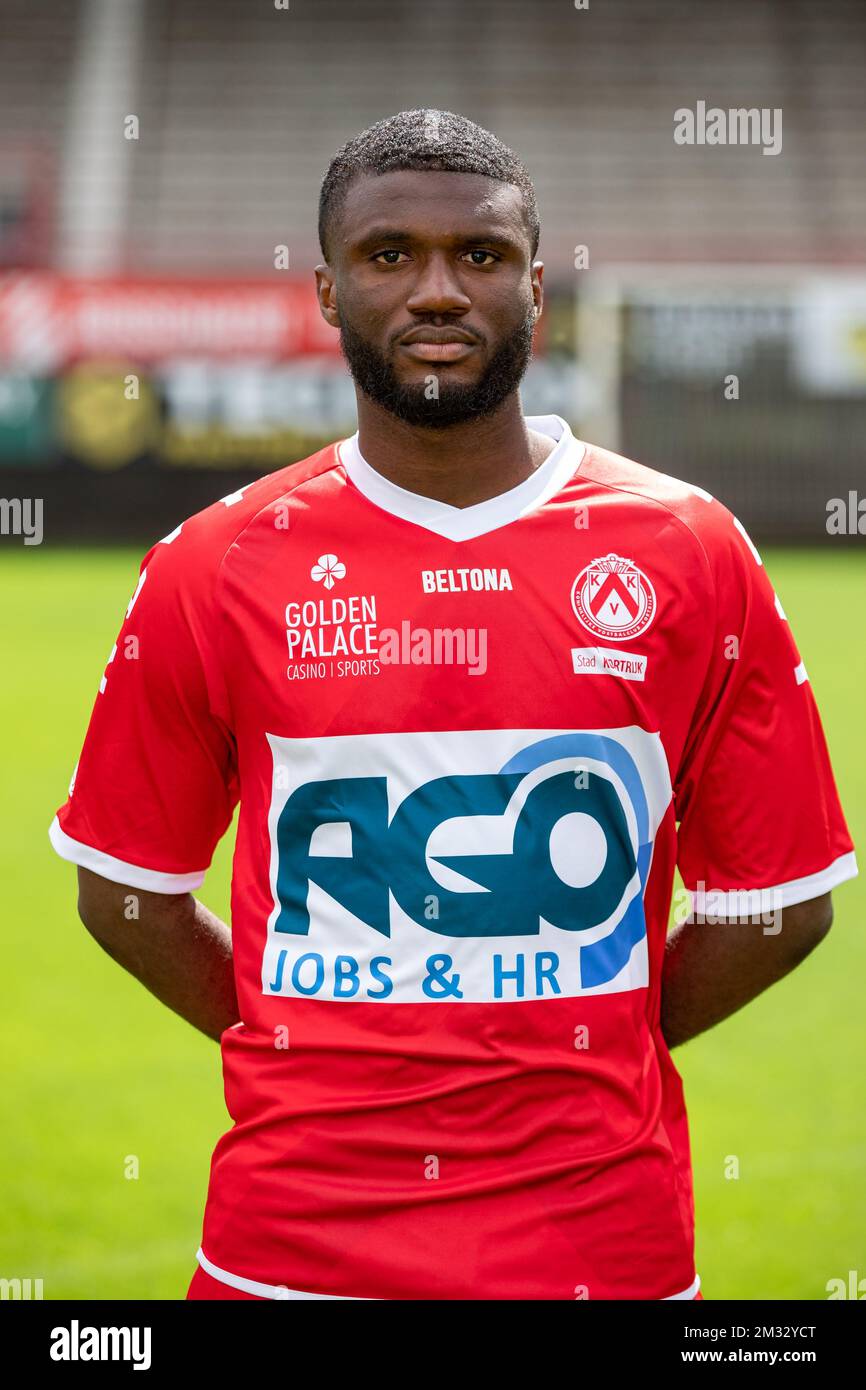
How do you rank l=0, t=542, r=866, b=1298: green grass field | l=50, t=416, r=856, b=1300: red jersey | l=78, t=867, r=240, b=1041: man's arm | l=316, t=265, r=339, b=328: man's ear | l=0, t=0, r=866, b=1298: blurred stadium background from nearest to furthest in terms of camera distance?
l=50, t=416, r=856, b=1300: red jersey < l=316, t=265, r=339, b=328: man's ear < l=78, t=867, r=240, b=1041: man's arm < l=0, t=542, r=866, b=1298: green grass field < l=0, t=0, r=866, b=1298: blurred stadium background

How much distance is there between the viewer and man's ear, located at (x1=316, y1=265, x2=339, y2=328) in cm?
211

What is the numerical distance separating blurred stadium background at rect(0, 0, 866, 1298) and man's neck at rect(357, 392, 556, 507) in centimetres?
212

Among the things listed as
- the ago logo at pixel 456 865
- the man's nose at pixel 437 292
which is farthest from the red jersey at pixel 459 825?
the man's nose at pixel 437 292

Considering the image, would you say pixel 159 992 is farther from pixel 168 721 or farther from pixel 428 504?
pixel 428 504

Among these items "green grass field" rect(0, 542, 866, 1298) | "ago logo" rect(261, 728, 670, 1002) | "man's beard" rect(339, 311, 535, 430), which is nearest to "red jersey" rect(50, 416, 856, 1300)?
"ago logo" rect(261, 728, 670, 1002)

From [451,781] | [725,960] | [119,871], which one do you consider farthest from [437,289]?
[725,960]

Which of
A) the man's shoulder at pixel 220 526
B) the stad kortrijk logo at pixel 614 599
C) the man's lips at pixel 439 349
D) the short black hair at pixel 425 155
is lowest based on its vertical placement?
the stad kortrijk logo at pixel 614 599

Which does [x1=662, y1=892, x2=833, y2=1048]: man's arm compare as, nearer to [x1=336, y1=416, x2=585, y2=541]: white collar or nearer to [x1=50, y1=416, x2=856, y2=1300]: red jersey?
[x1=50, y1=416, x2=856, y2=1300]: red jersey

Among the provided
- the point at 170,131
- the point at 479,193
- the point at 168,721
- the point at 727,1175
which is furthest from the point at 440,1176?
the point at 170,131

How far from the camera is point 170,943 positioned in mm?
2254

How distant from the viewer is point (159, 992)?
2.31 m

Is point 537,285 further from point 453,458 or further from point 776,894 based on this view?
point 776,894

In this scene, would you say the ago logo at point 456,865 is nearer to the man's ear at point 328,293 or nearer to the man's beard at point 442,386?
the man's beard at point 442,386

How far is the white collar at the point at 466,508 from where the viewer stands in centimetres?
204
